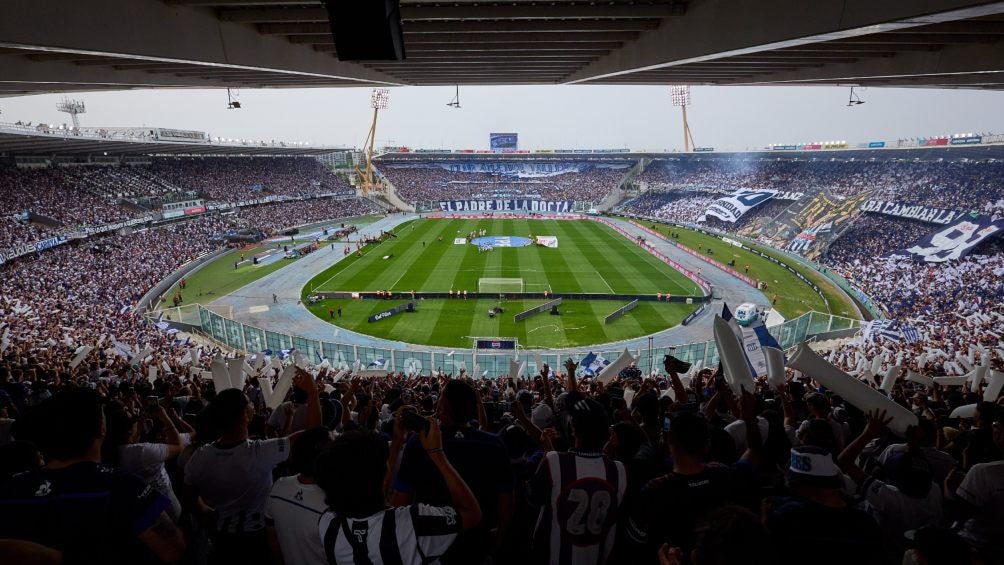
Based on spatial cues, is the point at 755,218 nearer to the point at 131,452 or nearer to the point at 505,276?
the point at 505,276

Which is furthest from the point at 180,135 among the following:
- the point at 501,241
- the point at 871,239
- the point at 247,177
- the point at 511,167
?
the point at 871,239

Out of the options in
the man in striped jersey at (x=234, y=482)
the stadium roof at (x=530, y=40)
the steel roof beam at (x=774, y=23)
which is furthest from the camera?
the stadium roof at (x=530, y=40)

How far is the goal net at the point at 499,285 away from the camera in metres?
30.0

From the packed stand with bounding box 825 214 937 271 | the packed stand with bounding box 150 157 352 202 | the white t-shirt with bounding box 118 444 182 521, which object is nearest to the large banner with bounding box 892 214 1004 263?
the packed stand with bounding box 825 214 937 271

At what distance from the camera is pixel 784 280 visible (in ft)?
111

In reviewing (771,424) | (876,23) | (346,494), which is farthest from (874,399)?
(346,494)

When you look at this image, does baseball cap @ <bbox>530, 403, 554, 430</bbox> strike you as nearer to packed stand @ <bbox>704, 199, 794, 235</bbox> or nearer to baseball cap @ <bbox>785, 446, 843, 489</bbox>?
baseball cap @ <bbox>785, 446, 843, 489</bbox>

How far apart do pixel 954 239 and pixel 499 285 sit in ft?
91.9

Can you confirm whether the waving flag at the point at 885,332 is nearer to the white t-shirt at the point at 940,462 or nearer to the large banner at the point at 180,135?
the white t-shirt at the point at 940,462

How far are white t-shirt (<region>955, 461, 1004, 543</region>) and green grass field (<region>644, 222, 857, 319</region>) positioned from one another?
84.2 ft

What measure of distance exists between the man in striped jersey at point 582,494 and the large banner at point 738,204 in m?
56.8

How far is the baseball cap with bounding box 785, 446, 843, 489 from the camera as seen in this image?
8.68 feet

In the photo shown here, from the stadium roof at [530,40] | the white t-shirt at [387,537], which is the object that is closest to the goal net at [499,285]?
the stadium roof at [530,40]

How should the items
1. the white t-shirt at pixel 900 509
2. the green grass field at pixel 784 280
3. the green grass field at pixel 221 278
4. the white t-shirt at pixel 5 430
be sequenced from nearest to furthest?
the white t-shirt at pixel 900 509
the white t-shirt at pixel 5 430
the green grass field at pixel 784 280
the green grass field at pixel 221 278
